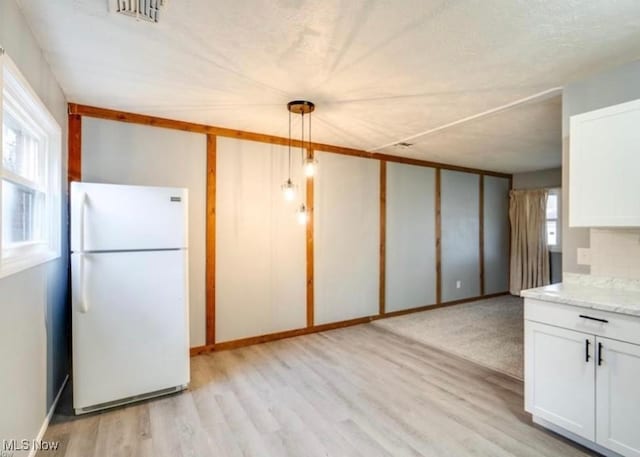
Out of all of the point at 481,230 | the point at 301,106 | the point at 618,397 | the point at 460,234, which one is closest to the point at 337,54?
the point at 301,106

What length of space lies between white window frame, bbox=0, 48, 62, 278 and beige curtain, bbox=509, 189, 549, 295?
6.89m

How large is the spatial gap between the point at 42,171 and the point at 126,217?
0.64m

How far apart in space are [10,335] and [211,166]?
231cm

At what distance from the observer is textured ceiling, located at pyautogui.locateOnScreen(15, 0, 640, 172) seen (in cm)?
168

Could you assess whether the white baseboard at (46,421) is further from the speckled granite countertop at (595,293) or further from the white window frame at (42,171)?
the speckled granite countertop at (595,293)

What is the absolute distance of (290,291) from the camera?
4.07 meters

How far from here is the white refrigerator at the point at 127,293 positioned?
2.37 meters

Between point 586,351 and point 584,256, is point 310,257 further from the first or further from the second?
point 586,351

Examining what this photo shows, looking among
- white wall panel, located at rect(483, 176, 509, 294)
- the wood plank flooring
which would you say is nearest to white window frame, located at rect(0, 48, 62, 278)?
the wood plank flooring

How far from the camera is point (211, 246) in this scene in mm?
3553

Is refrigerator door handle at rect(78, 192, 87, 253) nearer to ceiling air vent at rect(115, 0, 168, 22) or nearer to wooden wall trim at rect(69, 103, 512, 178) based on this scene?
wooden wall trim at rect(69, 103, 512, 178)

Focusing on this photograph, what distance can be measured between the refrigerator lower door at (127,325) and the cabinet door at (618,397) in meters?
2.85

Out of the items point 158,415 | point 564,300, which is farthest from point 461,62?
point 158,415

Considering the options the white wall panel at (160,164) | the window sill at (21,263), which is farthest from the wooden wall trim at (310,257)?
the window sill at (21,263)
